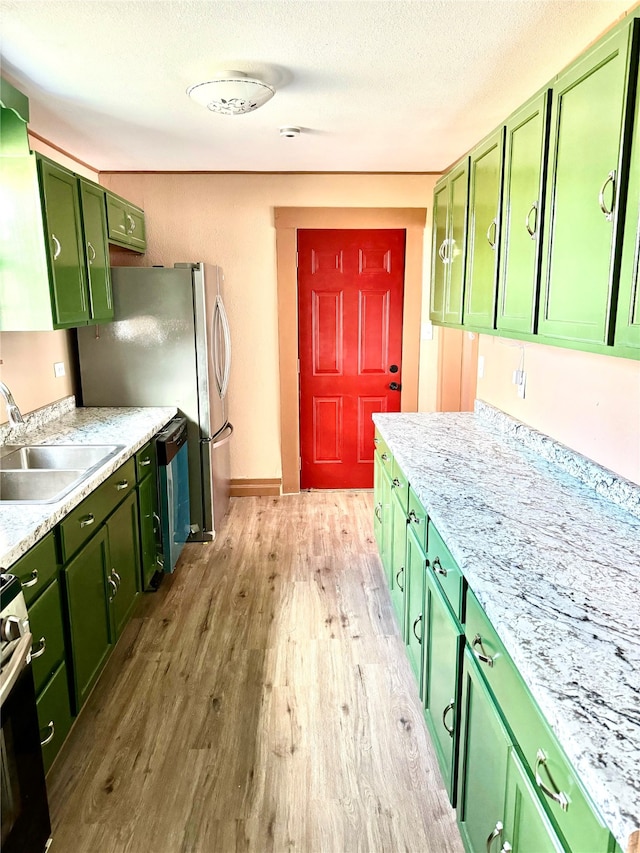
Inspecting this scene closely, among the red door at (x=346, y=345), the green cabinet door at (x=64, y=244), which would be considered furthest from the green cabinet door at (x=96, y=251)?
the red door at (x=346, y=345)

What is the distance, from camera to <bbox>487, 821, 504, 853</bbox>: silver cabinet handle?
1.23 meters

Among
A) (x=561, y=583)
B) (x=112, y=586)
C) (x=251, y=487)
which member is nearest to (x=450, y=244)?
(x=561, y=583)

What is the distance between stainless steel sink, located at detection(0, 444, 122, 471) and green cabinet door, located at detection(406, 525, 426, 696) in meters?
1.37

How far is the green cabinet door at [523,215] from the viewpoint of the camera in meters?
1.83

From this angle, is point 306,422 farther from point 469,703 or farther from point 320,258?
point 469,703

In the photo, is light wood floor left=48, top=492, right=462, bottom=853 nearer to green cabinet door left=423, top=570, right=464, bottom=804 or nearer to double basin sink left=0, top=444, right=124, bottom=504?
green cabinet door left=423, top=570, right=464, bottom=804

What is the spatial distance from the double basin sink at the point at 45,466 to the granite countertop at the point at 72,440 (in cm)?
6

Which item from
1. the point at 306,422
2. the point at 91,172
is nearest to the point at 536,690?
the point at 306,422

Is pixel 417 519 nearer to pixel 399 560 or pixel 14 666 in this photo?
pixel 399 560

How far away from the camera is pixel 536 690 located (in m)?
1.00

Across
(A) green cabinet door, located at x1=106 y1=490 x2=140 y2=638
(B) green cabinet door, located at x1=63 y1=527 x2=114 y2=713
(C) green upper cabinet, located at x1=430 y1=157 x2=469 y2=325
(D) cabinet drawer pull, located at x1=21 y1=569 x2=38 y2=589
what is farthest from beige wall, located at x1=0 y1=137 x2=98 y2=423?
(C) green upper cabinet, located at x1=430 y1=157 x2=469 y2=325

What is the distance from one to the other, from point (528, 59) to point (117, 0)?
1487 millimetres

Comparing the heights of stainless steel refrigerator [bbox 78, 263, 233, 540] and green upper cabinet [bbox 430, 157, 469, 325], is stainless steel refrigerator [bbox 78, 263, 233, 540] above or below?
below

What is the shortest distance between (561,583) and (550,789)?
1.57 feet
